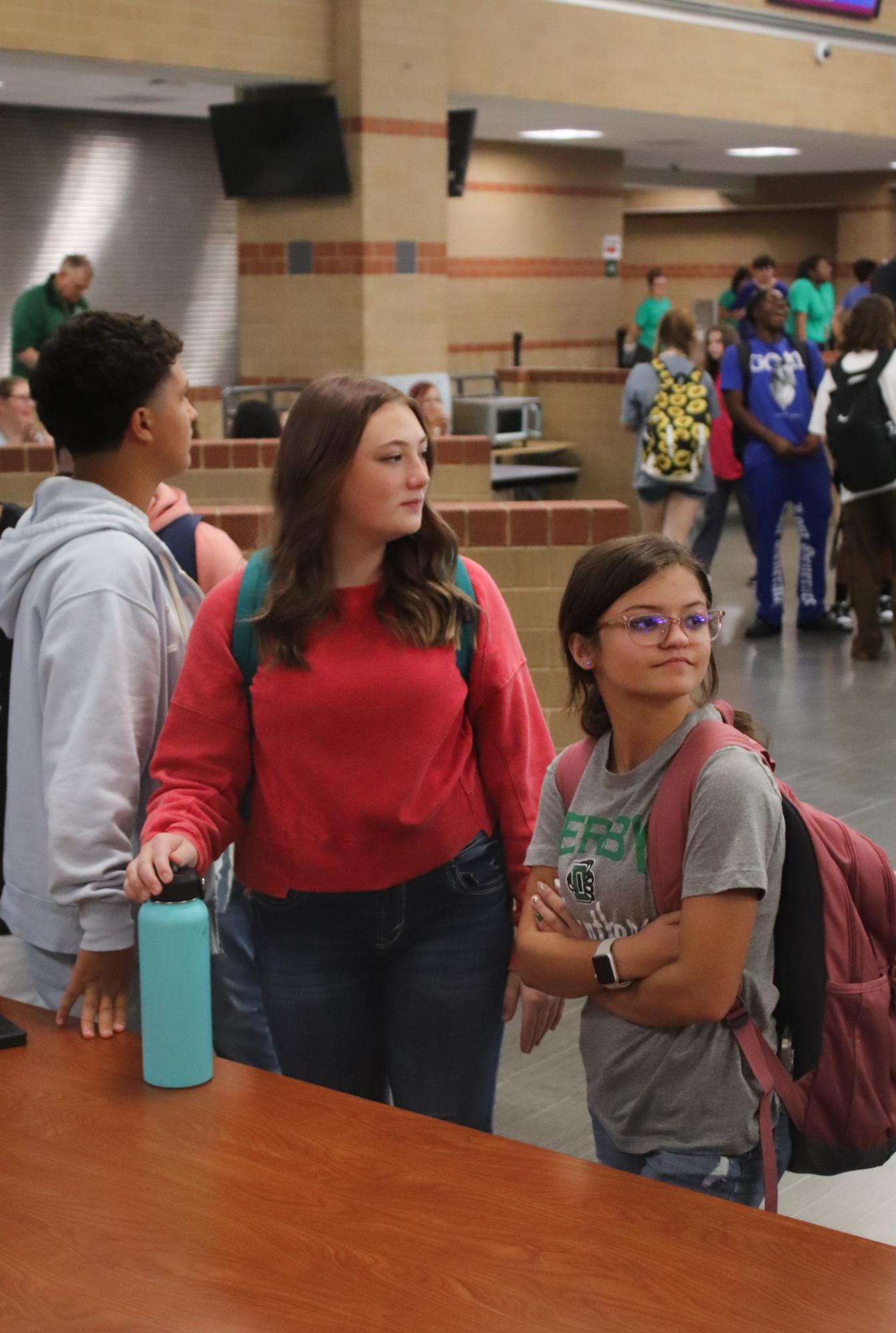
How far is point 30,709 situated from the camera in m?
2.42

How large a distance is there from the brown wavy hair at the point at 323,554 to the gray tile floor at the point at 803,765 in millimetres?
1507

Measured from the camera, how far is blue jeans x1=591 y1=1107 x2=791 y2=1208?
205cm

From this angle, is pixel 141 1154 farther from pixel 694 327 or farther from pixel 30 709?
pixel 694 327

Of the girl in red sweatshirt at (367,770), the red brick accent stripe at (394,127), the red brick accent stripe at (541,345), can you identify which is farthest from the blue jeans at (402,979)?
the red brick accent stripe at (541,345)

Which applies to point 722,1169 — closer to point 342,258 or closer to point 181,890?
point 181,890

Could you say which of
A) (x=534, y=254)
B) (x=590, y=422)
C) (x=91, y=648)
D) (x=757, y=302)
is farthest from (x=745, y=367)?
(x=534, y=254)

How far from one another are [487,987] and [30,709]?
2.61 ft

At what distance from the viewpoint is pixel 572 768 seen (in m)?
2.23

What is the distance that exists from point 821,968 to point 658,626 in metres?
0.47

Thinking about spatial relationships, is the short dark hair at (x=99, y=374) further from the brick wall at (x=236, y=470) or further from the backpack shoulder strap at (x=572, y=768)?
the brick wall at (x=236, y=470)

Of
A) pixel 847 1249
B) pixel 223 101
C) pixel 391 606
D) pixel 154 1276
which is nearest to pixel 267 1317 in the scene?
pixel 154 1276

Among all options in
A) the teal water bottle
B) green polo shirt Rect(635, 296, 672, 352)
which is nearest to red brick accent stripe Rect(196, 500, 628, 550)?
the teal water bottle

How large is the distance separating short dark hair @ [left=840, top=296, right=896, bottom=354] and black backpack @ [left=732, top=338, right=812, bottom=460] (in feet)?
2.90

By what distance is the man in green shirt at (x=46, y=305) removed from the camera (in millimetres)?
10508
